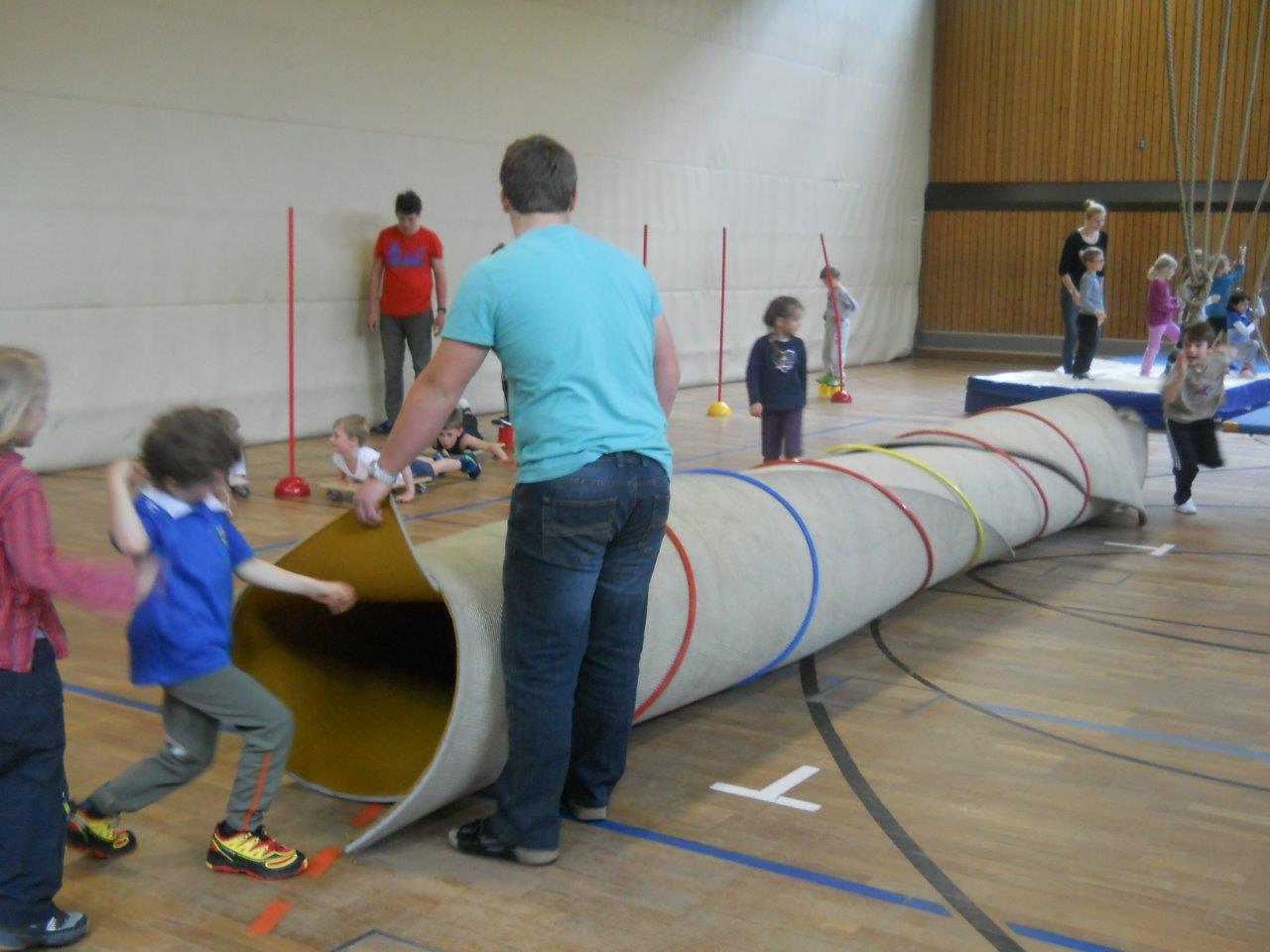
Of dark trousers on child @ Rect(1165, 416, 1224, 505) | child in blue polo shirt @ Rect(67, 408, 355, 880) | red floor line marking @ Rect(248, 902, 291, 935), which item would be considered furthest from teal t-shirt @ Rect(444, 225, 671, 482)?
dark trousers on child @ Rect(1165, 416, 1224, 505)

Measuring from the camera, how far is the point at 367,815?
332 cm

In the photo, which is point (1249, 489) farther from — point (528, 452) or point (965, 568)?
point (528, 452)

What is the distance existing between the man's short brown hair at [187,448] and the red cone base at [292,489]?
4833 millimetres

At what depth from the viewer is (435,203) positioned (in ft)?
35.3

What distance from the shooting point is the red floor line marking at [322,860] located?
9.85 feet

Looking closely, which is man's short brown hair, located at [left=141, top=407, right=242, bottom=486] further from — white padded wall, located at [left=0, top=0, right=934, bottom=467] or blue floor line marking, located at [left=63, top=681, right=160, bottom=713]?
white padded wall, located at [left=0, top=0, right=934, bottom=467]

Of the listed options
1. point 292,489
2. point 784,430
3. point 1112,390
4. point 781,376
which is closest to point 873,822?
point 781,376

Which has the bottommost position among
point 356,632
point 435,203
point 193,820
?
point 193,820

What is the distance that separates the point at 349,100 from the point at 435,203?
113 centimetres

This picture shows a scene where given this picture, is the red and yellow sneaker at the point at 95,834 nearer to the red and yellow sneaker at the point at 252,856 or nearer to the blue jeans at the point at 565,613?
the red and yellow sneaker at the point at 252,856

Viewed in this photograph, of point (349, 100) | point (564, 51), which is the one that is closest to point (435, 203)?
point (349, 100)

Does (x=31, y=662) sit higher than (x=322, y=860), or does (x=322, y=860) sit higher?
(x=31, y=662)

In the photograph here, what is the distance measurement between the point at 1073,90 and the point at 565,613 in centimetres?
1571

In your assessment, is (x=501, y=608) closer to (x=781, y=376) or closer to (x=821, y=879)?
(x=821, y=879)
